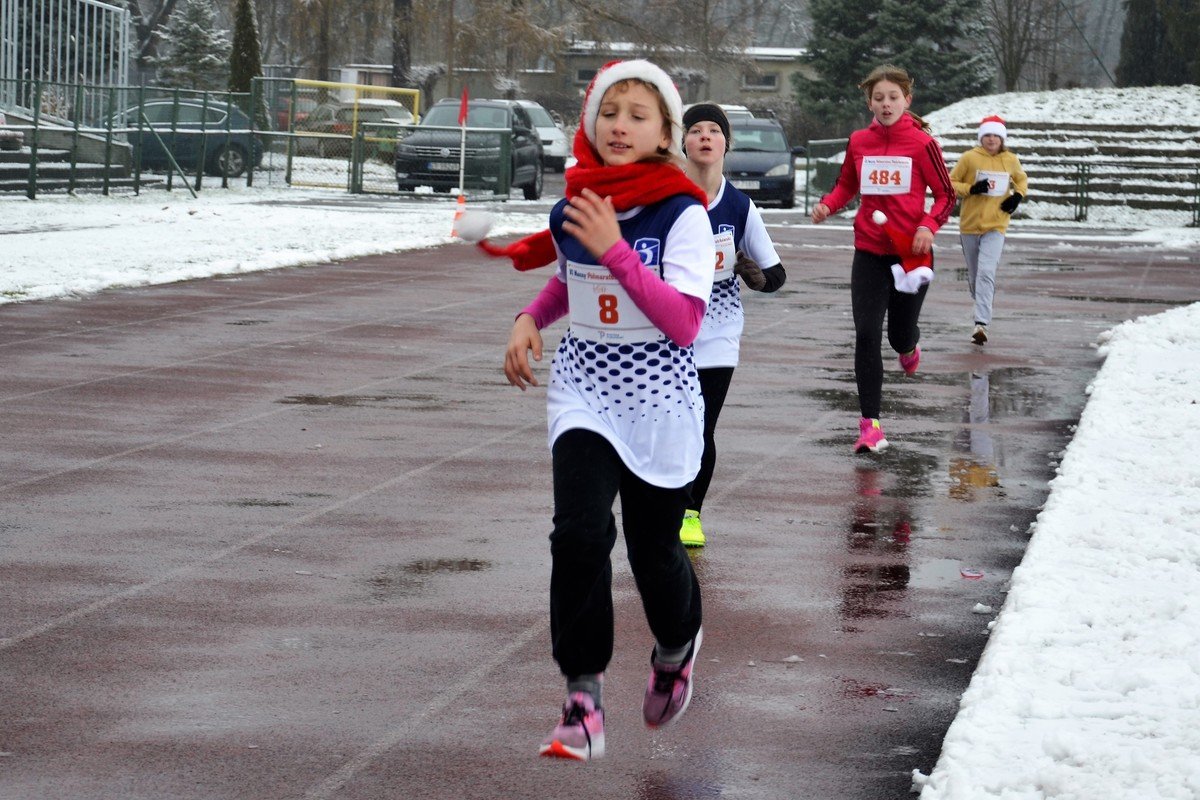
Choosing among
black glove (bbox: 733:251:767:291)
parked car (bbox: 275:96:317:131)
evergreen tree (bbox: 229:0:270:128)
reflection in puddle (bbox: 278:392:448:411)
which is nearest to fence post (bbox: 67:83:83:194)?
parked car (bbox: 275:96:317:131)

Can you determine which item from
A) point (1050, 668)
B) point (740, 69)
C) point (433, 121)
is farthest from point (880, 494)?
point (740, 69)

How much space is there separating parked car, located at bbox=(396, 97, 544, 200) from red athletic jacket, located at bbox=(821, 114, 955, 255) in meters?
22.6

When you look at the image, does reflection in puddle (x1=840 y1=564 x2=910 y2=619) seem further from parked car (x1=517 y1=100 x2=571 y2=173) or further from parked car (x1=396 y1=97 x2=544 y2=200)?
parked car (x1=517 y1=100 x2=571 y2=173)

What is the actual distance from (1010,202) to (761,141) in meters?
22.4

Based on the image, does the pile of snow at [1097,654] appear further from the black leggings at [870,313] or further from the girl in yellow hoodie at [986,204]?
the girl in yellow hoodie at [986,204]

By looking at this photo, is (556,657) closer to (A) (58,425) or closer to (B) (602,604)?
(B) (602,604)

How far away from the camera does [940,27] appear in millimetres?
52906

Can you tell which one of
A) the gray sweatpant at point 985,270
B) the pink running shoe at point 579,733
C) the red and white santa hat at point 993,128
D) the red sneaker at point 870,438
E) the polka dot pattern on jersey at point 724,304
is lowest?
the red sneaker at point 870,438

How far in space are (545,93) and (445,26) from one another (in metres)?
27.0

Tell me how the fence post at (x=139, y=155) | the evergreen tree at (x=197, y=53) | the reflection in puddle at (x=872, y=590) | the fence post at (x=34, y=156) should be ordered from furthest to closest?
the evergreen tree at (x=197, y=53) → the fence post at (x=139, y=155) → the fence post at (x=34, y=156) → the reflection in puddle at (x=872, y=590)

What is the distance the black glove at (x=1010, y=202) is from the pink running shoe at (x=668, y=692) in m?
9.95

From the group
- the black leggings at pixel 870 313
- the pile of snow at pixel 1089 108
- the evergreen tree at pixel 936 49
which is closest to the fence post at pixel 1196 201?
the pile of snow at pixel 1089 108

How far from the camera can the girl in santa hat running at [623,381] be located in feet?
13.1

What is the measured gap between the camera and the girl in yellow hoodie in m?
13.8
